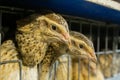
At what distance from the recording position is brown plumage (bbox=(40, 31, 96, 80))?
118 centimetres

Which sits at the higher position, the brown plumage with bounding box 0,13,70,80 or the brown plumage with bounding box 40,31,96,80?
the brown plumage with bounding box 0,13,70,80

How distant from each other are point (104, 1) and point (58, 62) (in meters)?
0.27

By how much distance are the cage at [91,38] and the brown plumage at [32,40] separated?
0.02 m

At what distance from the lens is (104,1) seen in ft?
4.26

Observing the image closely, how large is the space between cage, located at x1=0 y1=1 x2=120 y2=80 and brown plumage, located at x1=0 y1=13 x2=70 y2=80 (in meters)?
0.02

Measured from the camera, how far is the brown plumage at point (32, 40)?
1121 millimetres

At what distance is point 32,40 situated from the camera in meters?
1.13

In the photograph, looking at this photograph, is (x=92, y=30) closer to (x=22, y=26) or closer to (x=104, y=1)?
(x=104, y=1)

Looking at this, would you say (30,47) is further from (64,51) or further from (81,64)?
(81,64)

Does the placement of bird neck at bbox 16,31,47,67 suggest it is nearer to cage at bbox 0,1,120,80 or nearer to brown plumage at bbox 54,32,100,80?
cage at bbox 0,1,120,80

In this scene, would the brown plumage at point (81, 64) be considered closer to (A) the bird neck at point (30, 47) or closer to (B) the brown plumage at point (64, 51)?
(B) the brown plumage at point (64, 51)

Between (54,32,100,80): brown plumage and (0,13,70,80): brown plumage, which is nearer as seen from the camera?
(0,13,70,80): brown plumage

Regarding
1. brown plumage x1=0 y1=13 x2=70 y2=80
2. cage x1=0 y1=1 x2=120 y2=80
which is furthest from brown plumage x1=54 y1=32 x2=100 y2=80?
brown plumage x1=0 y1=13 x2=70 y2=80

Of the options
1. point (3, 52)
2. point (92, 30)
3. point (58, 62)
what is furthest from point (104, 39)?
point (3, 52)
